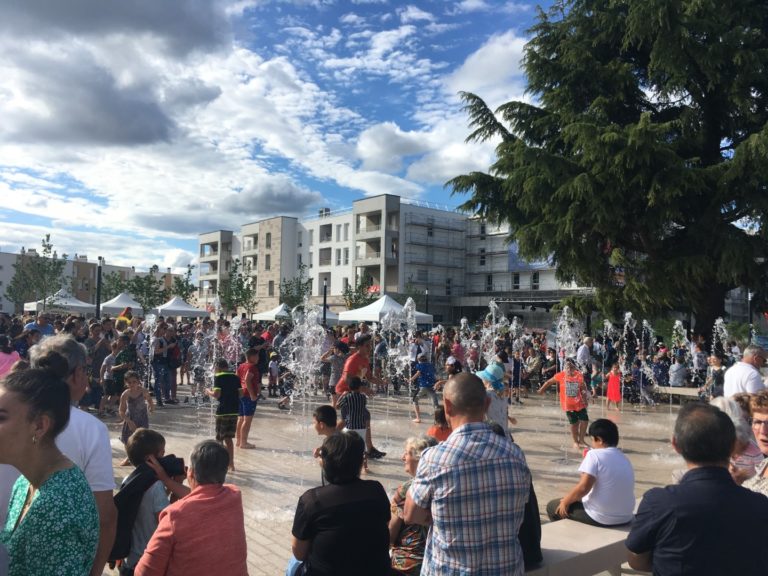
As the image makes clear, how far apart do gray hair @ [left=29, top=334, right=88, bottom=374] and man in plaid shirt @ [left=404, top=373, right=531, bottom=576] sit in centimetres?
205

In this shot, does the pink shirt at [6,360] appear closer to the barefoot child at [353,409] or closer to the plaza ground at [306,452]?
the plaza ground at [306,452]

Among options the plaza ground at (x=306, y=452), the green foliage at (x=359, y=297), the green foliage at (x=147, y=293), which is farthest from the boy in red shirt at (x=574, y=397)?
the green foliage at (x=359, y=297)

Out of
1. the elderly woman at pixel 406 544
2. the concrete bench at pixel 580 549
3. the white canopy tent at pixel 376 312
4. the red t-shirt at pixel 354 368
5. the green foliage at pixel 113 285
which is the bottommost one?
the concrete bench at pixel 580 549

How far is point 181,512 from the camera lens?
2.94 m

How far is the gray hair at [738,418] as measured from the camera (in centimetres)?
404

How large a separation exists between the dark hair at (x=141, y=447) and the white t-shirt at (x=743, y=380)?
20.4ft

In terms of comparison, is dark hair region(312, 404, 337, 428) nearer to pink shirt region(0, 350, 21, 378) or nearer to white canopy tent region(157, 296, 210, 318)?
pink shirt region(0, 350, 21, 378)

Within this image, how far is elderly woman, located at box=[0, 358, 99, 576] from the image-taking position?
1.92m

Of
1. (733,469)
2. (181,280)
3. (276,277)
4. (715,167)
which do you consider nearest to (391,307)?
(715,167)

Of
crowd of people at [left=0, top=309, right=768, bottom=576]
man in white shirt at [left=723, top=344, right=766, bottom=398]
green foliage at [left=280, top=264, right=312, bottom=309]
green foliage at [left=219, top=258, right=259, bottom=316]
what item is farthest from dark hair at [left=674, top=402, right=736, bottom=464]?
green foliage at [left=280, top=264, right=312, bottom=309]

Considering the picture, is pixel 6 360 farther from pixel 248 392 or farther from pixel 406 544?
pixel 406 544

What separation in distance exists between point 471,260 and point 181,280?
102 feet

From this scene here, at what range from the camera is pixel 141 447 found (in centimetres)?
381

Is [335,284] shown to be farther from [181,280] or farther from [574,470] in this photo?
[574,470]
